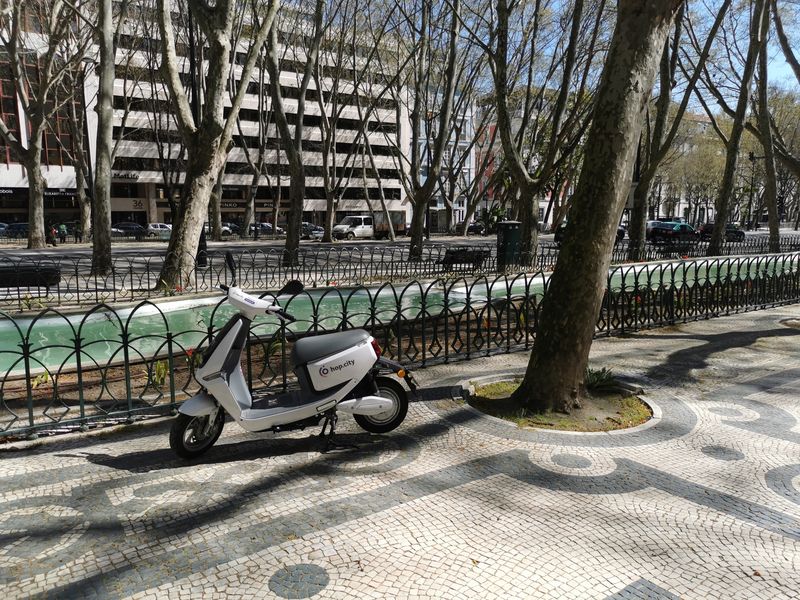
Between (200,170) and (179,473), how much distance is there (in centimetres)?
912

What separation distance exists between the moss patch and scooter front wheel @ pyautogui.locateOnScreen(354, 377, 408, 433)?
3.73ft

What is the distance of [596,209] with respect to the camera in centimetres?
534

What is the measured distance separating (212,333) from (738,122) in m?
21.3

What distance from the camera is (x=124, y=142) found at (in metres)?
52.0

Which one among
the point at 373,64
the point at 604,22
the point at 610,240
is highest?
the point at 373,64

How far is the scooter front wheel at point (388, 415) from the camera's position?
5125 mm

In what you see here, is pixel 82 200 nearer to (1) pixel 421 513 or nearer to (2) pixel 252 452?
(2) pixel 252 452

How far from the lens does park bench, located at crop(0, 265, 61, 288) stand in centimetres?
1209

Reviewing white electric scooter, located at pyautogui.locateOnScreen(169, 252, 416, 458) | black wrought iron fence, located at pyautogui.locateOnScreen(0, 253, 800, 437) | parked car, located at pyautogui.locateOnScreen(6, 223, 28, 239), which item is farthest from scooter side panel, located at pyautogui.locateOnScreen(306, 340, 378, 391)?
parked car, located at pyautogui.locateOnScreen(6, 223, 28, 239)

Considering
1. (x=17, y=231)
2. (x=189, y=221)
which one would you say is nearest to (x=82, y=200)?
(x=17, y=231)

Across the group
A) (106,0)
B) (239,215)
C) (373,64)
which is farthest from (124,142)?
(106,0)

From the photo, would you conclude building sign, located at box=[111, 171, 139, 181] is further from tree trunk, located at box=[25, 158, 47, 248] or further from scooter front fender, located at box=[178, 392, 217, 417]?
scooter front fender, located at box=[178, 392, 217, 417]

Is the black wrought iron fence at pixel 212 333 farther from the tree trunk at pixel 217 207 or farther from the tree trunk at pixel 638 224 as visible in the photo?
the tree trunk at pixel 217 207

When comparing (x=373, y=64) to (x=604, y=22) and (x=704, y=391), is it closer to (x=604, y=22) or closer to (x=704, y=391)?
(x=604, y=22)
